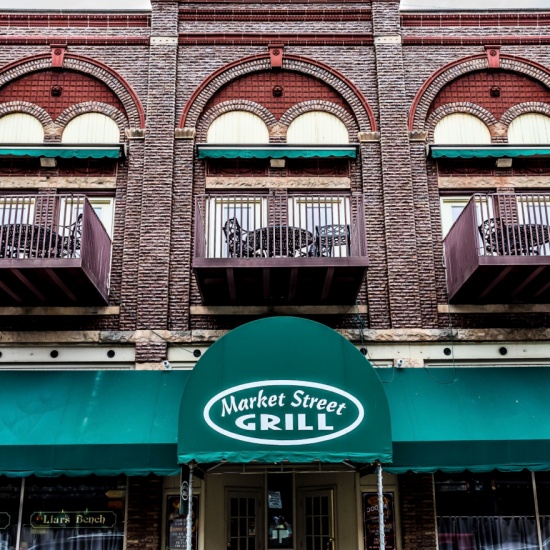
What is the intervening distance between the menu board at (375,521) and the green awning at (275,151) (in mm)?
6451

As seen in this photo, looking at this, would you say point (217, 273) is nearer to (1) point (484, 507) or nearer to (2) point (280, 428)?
(2) point (280, 428)

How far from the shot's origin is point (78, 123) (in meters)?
14.4

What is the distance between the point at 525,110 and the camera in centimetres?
1448

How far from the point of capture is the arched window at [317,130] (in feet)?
47.1

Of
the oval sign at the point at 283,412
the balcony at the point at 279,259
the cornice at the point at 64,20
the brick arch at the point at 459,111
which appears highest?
the cornice at the point at 64,20

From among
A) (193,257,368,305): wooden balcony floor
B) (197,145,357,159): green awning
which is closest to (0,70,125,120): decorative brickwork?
(197,145,357,159): green awning

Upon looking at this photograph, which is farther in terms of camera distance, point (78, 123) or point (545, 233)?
point (78, 123)

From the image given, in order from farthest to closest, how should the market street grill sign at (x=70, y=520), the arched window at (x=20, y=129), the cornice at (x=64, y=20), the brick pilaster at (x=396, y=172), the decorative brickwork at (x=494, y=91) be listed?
1. the cornice at (x=64, y=20)
2. the decorative brickwork at (x=494, y=91)
3. the arched window at (x=20, y=129)
4. the brick pilaster at (x=396, y=172)
5. the market street grill sign at (x=70, y=520)

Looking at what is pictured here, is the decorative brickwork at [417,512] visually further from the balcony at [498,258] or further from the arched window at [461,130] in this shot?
the arched window at [461,130]

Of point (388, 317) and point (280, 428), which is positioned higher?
point (388, 317)

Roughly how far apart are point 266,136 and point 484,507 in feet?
26.4

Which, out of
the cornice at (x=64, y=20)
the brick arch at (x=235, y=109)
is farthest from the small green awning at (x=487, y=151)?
the cornice at (x=64, y=20)

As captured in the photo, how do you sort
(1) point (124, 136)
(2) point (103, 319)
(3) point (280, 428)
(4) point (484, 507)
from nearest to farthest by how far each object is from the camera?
(3) point (280, 428), (4) point (484, 507), (2) point (103, 319), (1) point (124, 136)

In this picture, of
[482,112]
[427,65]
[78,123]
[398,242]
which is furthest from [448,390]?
[78,123]
